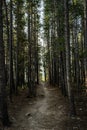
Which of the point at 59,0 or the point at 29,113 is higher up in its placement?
the point at 59,0

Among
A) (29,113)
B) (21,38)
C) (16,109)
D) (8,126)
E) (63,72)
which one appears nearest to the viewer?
(8,126)

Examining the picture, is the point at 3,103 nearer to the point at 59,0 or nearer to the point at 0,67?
the point at 0,67

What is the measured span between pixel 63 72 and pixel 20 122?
21.9 feet

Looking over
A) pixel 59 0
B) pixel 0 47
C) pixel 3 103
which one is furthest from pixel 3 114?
pixel 59 0

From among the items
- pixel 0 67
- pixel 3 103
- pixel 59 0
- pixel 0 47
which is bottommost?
pixel 3 103

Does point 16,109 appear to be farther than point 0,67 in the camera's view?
Yes

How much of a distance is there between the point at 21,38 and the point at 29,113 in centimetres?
1060

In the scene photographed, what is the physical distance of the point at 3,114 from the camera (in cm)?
902

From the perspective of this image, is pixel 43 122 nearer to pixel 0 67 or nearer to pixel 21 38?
pixel 0 67

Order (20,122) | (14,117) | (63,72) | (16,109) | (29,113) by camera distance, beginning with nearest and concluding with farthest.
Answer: (20,122) < (14,117) < (29,113) < (16,109) < (63,72)

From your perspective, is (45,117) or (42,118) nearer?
(42,118)

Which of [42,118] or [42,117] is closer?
[42,118]

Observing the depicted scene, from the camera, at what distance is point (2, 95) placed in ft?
29.4

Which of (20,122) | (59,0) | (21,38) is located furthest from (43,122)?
(21,38)
